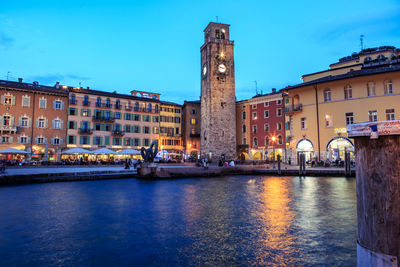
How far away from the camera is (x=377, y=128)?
7.85 ft

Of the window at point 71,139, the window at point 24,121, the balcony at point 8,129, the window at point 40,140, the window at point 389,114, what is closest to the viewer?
the window at point 389,114

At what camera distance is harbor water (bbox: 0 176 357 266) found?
606 centimetres

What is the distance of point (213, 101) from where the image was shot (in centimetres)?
4834

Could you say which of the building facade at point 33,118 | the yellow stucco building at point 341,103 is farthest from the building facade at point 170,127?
the yellow stucco building at point 341,103

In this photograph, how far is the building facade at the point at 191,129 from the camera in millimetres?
55938

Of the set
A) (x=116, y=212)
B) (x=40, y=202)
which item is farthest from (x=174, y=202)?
(x=40, y=202)

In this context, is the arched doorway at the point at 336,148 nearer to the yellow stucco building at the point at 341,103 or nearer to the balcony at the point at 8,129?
the yellow stucco building at the point at 341,103

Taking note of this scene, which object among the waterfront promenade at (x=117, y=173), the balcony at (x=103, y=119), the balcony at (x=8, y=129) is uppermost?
the balcony at (x=103, y=119)

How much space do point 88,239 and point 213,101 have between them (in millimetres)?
Result: 41967

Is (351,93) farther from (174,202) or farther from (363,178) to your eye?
(363,178)

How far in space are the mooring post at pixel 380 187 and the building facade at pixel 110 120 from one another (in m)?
45.2

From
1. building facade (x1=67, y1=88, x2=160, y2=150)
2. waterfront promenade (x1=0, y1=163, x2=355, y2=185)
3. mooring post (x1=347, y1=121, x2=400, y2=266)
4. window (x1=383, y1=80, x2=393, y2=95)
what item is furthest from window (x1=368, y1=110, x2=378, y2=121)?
building facade (x1=67, y1=88, x2=160, y2=150)

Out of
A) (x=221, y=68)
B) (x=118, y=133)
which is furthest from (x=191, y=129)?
(x=118, y=133)

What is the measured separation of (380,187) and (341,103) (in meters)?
32.7
